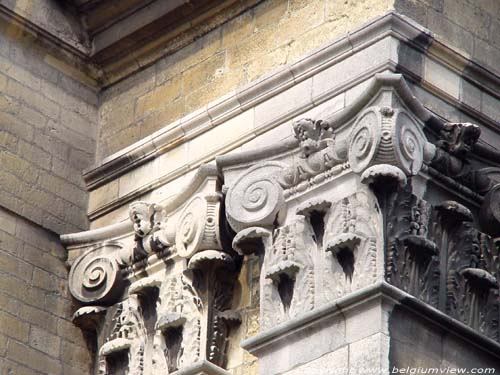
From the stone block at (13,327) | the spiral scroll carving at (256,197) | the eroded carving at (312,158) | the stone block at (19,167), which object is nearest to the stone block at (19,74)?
the stone block at (19,167)

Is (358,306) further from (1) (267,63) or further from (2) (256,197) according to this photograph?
(1) (267,63)

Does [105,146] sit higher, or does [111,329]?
[105,146]

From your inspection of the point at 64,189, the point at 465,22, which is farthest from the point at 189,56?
the point at 465,22

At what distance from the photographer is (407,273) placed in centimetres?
1478

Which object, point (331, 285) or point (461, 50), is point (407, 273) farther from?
point (461, 50)

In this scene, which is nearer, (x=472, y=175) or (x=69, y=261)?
(x=472, y=175)

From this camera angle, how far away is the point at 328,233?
15.1 m

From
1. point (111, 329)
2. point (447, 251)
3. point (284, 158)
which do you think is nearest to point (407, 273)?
point (447, 251)

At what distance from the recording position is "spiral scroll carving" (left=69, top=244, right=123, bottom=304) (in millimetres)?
17078

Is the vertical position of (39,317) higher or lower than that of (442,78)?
lower

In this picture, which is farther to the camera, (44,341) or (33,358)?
(44,341)

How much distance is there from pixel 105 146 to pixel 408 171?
3.91 metres

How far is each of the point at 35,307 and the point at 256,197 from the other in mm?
2379

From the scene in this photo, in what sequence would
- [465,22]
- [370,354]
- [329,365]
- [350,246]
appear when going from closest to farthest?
[370,354]
[329,365]
[350,246]
[465,22]
